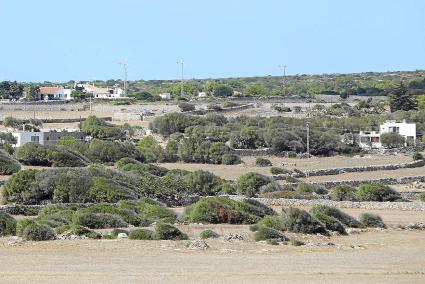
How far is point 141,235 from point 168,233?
70 cm

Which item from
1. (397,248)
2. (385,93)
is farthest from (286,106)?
(397,248)

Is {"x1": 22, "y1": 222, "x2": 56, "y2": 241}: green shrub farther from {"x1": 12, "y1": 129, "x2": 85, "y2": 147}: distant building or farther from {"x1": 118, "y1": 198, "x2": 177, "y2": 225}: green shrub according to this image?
{"x1": 12, "y1": 129, "x2": 85, "y2": 147}: distant building

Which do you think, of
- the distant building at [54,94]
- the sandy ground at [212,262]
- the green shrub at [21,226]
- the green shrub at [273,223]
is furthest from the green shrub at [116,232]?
the distant building at [54,94]

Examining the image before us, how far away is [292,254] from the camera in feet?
87.5

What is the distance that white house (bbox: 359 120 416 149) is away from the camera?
72562 millimetres

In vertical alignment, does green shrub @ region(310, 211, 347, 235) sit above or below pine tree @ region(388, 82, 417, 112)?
above

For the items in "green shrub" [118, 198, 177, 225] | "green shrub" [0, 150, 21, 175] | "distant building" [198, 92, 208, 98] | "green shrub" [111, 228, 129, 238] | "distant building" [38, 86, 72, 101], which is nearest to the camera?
"green shrub" [111, 228, 129, 238]

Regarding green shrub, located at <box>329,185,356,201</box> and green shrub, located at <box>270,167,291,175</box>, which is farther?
green shrub, located at <box>270,167,291,175</box>

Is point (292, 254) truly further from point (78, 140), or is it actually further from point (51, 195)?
point (78, 140)

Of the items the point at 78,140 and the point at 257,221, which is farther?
the point at 78,140

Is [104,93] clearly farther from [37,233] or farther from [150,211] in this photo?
[37,233]

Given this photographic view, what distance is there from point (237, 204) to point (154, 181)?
7.30m

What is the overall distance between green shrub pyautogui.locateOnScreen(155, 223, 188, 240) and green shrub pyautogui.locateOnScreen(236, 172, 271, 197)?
13.9 m

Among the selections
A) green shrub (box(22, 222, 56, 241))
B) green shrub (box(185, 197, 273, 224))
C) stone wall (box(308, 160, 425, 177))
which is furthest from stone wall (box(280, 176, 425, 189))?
green shrub (box(22, 222, 56, 241))
